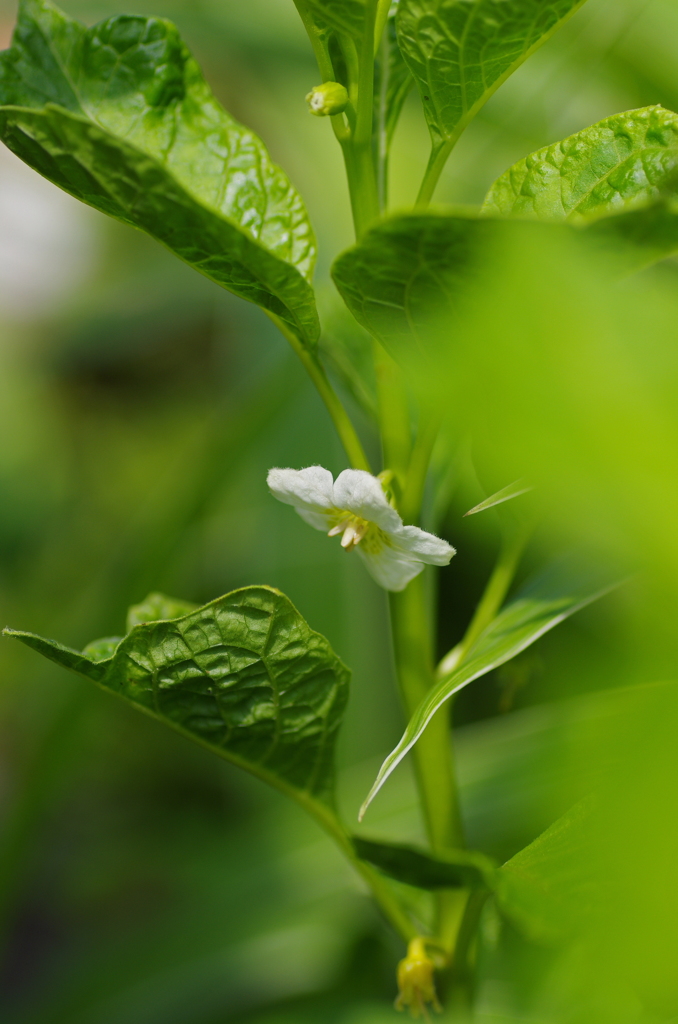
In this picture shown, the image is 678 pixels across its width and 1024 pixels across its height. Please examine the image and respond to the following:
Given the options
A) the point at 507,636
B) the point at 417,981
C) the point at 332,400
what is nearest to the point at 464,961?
the point at 417,981

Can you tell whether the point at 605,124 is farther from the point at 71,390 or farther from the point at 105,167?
the point at 71,390

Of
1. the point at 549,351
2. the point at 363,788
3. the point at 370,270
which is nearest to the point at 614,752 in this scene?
the point at 549,351

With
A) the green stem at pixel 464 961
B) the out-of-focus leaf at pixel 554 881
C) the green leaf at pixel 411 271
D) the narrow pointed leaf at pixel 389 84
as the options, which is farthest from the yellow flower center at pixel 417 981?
the narrow pointed leaf at pixel 389 84

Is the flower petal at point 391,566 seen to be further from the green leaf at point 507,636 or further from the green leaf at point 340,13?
the green leaf at point 340,13

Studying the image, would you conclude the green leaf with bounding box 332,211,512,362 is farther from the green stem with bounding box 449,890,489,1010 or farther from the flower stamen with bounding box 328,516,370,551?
the green stem with bounding box 449,890,489,1010

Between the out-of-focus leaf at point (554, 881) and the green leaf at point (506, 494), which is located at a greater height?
the green leaf at point (506, 494)

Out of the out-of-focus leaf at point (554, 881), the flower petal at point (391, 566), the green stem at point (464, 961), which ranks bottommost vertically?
the green stem at point (464, 961)
